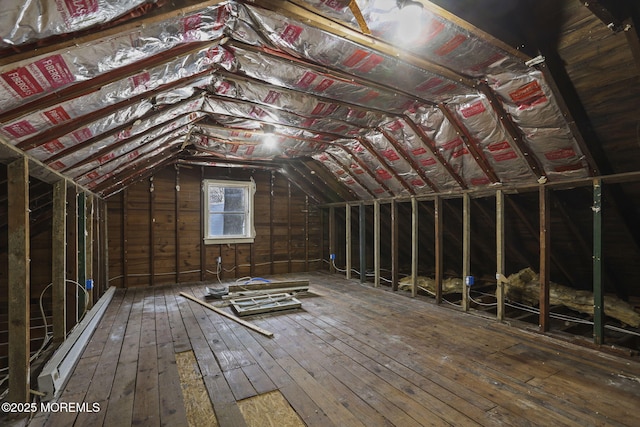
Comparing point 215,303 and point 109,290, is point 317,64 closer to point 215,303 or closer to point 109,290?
point 215,303

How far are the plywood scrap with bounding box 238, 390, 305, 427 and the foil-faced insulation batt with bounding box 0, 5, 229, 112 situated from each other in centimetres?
203

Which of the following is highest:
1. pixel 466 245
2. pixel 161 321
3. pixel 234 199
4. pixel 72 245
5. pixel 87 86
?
pixel 87 86

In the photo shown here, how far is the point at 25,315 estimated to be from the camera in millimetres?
1893

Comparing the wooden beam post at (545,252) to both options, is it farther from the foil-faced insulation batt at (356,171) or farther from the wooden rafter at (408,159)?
the foil-faced insulation batt at (356,171)

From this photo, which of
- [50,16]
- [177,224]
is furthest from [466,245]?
[177,224]

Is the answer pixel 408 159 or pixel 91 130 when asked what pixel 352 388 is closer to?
pixel 91 130

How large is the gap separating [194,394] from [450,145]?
10.7ft

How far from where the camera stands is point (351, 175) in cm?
502

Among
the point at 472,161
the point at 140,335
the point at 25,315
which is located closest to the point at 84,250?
the point at 140,335

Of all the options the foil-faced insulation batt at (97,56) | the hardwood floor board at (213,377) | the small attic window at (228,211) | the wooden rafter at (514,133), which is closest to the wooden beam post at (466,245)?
the wooden rafter at (514,133)

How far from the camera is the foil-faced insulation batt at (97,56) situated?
132 centimetres

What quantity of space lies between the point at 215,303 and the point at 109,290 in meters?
1.86

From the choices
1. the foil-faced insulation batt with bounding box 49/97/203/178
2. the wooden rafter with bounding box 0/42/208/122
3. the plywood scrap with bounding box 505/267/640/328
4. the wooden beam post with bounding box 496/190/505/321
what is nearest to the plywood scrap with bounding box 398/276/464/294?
the plywood scrap with bounding box 505/267/640/328

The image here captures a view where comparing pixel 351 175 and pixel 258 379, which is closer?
pixel 258 379
